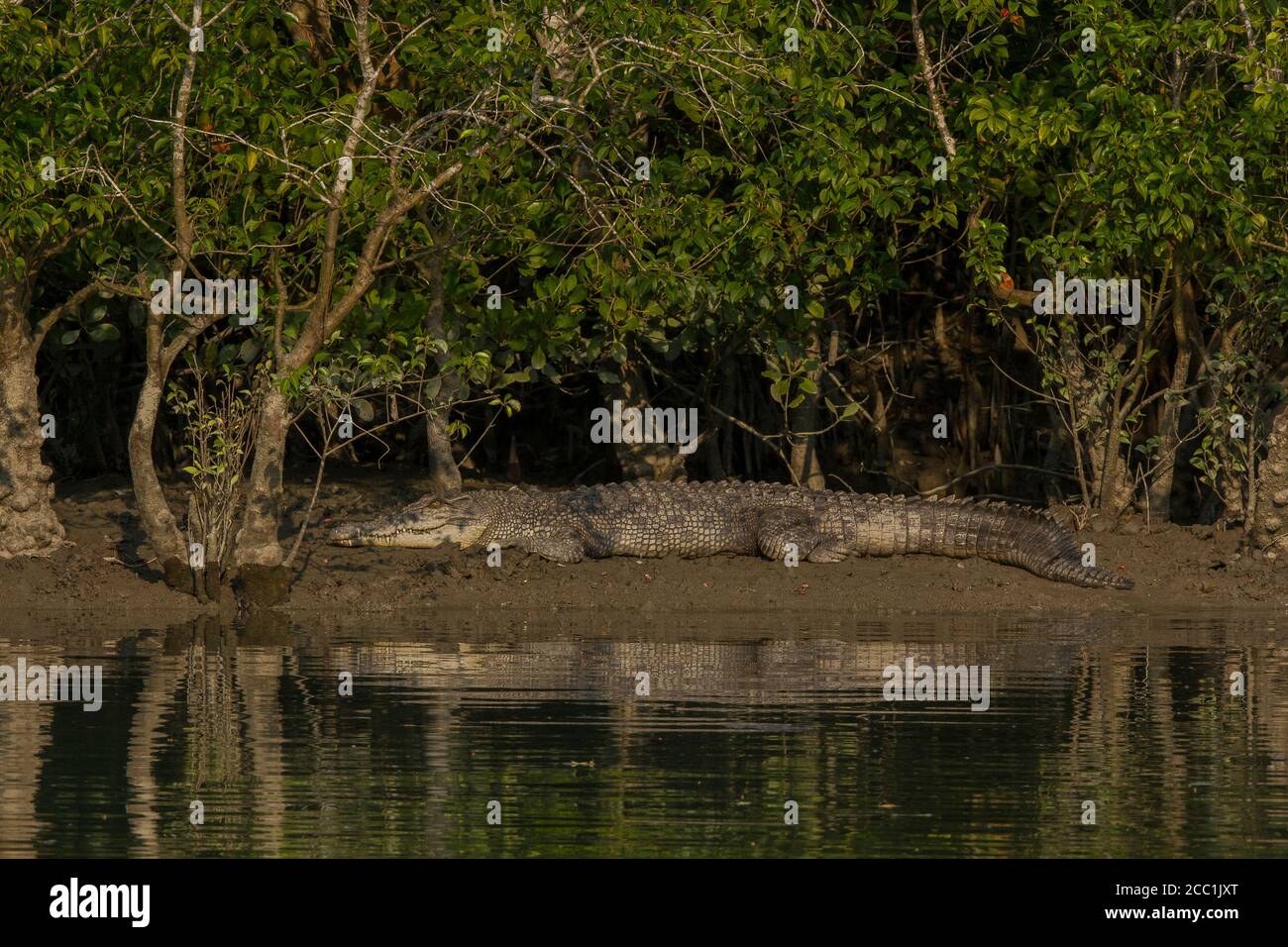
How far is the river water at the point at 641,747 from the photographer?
25.5 ft

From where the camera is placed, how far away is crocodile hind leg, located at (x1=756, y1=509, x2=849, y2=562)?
16.9 m

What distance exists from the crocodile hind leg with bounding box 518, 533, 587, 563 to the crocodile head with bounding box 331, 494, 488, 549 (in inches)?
17.9

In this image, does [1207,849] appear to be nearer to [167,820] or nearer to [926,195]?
[167,820]

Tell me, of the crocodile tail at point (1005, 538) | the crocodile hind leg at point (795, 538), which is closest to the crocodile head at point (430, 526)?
the crocodile hind leg at point (795, 538)

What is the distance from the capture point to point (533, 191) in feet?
51.8

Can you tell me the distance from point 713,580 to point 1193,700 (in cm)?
586

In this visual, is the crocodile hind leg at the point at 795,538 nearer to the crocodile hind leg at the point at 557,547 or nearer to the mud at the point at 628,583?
the mud at the point at 628,583

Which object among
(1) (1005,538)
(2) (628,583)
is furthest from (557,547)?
(1) (1005,538)

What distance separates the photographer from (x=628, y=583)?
52.7 feet

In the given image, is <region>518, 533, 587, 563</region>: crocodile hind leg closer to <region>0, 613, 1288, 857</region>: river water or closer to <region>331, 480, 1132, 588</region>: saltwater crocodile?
<region>331, 480, 1132, 588</region>: saltwater crocodile

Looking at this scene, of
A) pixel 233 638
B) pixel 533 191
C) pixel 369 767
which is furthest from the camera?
pixel 533 191

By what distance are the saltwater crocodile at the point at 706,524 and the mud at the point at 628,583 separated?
14cm

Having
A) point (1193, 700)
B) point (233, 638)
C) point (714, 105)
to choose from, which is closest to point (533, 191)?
point (714, 105)

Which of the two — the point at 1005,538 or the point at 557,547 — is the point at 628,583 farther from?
the point at 1005,538
